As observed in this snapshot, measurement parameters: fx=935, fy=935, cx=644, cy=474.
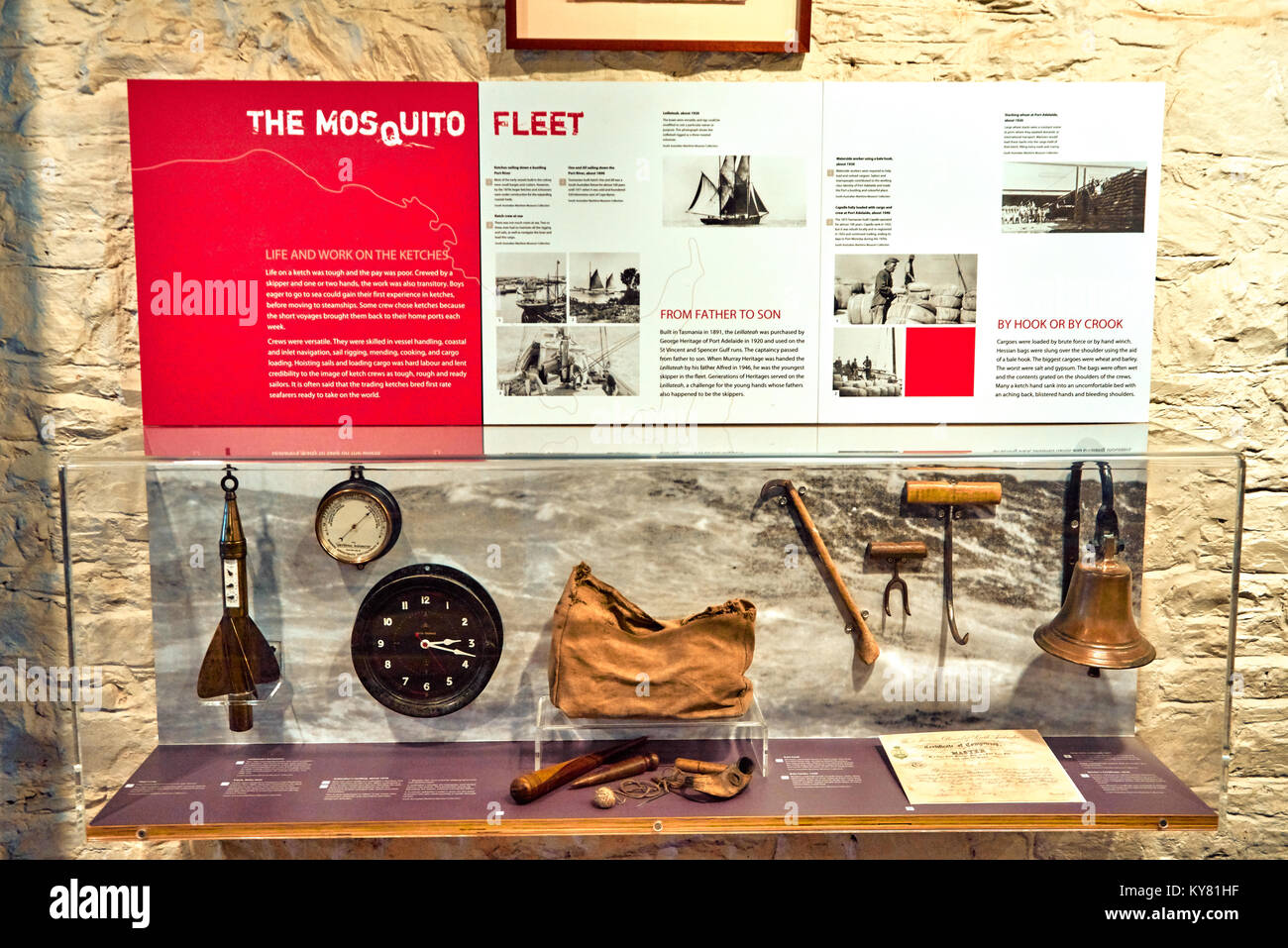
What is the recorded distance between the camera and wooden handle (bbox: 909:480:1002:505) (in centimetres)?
220

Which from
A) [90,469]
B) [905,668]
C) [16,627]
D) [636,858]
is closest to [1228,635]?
[905,668]

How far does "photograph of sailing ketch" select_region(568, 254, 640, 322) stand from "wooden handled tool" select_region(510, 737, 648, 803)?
105 centimetres

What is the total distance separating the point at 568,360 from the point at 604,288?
20cm

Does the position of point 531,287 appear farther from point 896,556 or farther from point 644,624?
point 896,556

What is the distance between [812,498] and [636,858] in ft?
3.71

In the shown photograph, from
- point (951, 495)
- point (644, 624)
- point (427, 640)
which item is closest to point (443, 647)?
point (427, 640)

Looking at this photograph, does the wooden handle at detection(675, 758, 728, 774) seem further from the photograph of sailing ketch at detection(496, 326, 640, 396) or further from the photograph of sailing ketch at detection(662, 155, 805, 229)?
the photograph of sailing ketch at detection(662, 155, 805, 229)

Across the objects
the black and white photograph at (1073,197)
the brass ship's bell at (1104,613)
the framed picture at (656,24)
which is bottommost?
the brass ship's bell at (1104,613)

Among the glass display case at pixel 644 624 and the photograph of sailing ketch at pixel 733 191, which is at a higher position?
the photograph of sailing ketch at pixel 733 191

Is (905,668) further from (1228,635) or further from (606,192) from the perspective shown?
(606,192)

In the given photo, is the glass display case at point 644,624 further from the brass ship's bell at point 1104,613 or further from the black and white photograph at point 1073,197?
the black and white photograph at point 1073,197

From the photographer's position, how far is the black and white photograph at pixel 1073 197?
2348mm

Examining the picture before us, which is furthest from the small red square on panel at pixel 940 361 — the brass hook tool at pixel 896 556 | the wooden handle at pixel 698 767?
the wooden handle at pixel 698 767

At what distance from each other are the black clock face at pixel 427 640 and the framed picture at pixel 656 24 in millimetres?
1320
